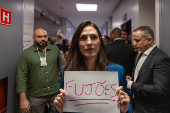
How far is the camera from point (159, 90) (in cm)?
127

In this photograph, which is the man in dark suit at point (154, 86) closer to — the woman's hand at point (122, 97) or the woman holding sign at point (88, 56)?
the woman holding sign at point (88, 56)

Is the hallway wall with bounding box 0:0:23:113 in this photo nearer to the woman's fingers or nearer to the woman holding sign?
the woman holding sign

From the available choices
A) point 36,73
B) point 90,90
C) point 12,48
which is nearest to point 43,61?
point 36,73

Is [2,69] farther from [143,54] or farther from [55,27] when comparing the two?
[55,27]

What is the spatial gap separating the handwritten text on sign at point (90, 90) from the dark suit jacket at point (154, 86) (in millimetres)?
688

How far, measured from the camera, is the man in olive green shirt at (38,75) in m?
1.74

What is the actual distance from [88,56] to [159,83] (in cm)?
83

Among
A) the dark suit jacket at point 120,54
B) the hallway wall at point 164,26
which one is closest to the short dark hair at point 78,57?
the hallway wall at point 164,26

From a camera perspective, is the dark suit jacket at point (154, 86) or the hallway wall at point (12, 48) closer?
the dark suit jacket at point (154, 86)

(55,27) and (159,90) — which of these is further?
(55,27)

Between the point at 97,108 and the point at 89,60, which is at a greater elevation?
the point at 89,60

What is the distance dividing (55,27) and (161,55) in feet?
24.0

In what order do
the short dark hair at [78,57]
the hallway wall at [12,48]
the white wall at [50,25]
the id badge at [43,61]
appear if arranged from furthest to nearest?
1. the white wall at [50,25]
2. the id badge at [43,61]
3. the hallway wall at [12,48]
4. the short dark hair at [78,57]

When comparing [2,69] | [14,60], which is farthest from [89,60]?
[14,60]
